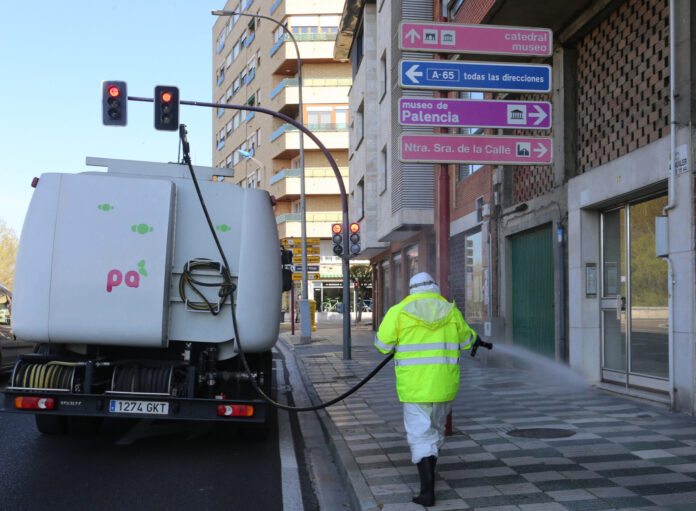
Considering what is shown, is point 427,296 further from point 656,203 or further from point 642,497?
point 656,203

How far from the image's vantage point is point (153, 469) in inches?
246

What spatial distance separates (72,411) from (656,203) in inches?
281

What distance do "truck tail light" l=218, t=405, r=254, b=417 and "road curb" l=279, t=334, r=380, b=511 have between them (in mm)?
848

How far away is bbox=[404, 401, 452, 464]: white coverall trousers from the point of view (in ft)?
16.0

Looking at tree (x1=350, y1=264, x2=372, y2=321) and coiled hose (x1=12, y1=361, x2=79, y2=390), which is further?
tree (x1=350, y1=264, x2=372, y2=321)

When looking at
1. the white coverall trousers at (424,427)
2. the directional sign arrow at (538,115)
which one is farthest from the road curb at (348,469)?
the directional sign arrow at (538,115)

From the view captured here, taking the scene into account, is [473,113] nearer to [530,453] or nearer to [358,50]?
[530,453]

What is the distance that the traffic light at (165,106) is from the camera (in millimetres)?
14109

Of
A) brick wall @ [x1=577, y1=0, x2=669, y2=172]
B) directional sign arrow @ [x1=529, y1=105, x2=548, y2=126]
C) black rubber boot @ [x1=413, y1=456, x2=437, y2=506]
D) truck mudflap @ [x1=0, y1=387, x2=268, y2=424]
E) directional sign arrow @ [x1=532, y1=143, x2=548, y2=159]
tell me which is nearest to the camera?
black rubber boot @ [x1=413, y1=456, x2=437, y2=506]

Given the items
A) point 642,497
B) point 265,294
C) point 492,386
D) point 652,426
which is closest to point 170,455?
point 265,294

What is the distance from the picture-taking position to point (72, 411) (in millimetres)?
6535

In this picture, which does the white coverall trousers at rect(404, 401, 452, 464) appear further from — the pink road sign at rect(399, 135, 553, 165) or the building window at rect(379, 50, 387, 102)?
the building window at rect(379, 50, 387, 102)

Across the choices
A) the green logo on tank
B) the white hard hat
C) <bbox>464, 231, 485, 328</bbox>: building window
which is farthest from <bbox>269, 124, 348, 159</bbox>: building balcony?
the white hard hat

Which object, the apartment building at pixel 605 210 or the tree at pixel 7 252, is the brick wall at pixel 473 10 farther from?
the tree at pixel 7 252
